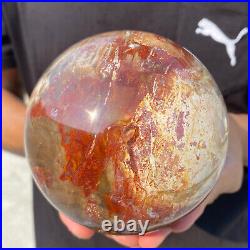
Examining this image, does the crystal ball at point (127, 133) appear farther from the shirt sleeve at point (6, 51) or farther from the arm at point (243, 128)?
the shirt sleeve at point (6, 51)

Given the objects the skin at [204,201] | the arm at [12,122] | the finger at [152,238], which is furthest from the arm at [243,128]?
the arm at [12,122]

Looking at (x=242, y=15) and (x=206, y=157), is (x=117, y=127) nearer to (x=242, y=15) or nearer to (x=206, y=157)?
(x=206, y=157)

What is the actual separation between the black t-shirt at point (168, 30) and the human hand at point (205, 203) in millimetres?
78

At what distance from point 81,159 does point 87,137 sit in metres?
0.03

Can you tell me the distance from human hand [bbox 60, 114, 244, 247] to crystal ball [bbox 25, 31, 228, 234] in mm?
155

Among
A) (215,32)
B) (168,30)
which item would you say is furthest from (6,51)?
(215,32)

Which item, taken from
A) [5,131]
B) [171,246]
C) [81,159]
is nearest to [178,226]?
[171,246]

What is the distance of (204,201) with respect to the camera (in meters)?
0.71

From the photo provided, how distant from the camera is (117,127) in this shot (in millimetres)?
519

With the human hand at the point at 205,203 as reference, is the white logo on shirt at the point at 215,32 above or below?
above

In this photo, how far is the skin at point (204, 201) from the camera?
745 millimetres

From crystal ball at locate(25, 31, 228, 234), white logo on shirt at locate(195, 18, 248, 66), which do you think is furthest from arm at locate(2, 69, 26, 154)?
white logo on shirt at locate(195, 18, 248, 66)

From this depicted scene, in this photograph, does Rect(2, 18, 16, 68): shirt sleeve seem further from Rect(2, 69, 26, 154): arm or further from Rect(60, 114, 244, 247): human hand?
Rect(60, 114, 244, 247): human hand

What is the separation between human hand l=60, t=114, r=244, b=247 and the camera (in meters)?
0.74
